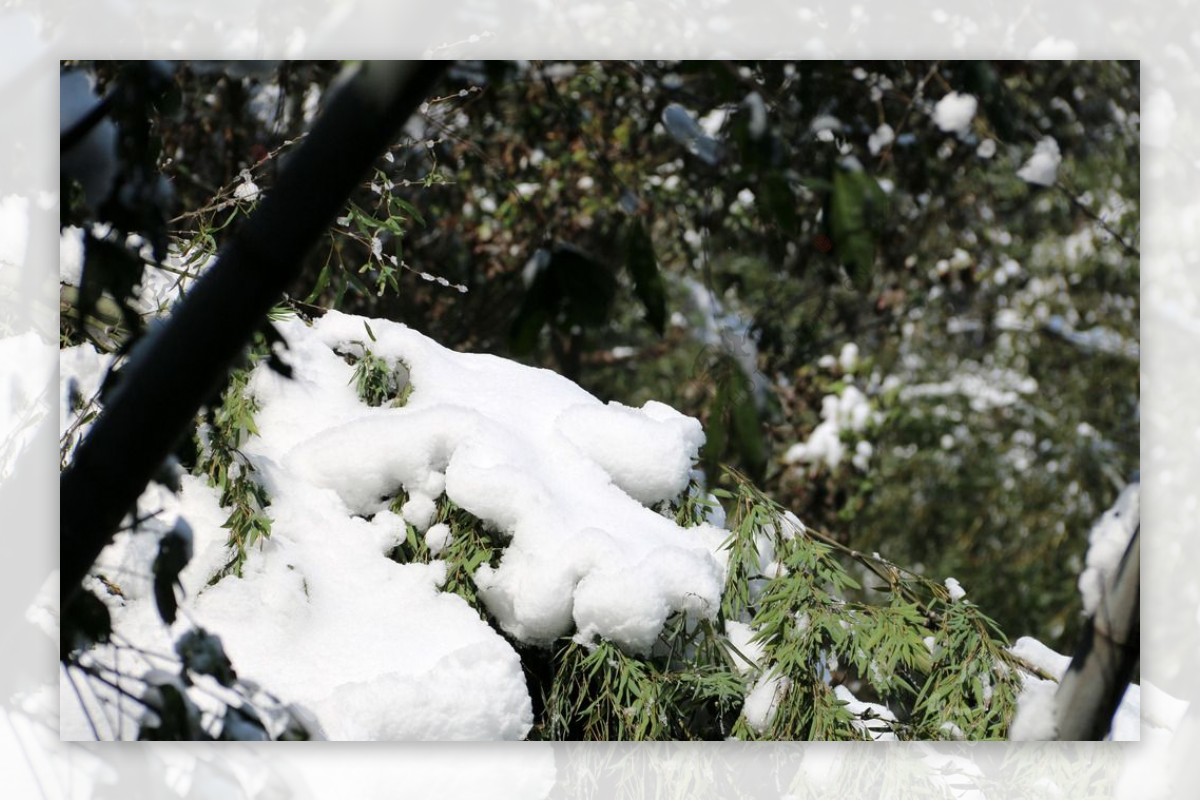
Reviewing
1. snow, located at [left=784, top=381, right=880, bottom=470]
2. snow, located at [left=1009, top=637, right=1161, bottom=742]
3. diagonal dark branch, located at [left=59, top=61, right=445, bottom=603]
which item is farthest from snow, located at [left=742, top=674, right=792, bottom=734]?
snow, located at [left=784, top=381, right=880, bottom=470]

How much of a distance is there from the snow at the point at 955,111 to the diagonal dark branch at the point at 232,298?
1.41 meters

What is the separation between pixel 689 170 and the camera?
2238 millimetres

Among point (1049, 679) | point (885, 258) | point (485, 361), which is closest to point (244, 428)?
point (485, 361)

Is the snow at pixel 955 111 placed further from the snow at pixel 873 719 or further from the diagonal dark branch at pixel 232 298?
the diagonal dark branch at pixel 232 298

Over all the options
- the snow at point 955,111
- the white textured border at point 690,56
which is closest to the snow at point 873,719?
the white textured border at point 690,56

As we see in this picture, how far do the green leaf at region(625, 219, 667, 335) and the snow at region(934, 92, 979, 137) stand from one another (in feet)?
4.63

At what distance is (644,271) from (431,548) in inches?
39.9

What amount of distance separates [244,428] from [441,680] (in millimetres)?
381

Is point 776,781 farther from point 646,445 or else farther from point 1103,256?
point 1103,256

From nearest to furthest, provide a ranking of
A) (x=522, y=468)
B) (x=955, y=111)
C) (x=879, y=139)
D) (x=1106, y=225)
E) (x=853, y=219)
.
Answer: (x=853, y=219) → (x=522, y=468) → (x=1106, y=225) → (x=955, y=111) → (x=879, y=139)

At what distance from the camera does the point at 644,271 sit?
0.51 metres

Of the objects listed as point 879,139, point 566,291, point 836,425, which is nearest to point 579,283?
point 566,291

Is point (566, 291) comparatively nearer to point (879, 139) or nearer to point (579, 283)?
point (579, 283)

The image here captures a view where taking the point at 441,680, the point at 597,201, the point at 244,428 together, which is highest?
the point at 597,201
